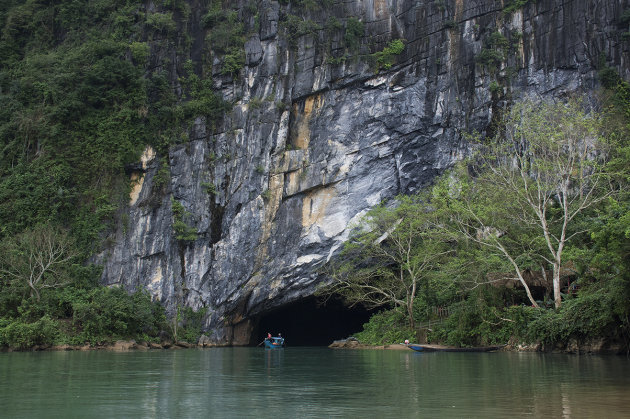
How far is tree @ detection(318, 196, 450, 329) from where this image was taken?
A: 27234 mm

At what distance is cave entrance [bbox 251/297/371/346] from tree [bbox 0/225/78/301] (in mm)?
11162

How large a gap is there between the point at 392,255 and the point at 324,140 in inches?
335

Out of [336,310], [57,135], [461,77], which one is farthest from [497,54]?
[57,135]

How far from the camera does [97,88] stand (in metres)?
35.1

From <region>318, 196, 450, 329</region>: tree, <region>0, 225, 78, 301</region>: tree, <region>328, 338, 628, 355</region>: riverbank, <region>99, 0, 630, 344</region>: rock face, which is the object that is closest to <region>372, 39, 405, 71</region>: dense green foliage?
<region>99, 0, 630, 344</region>: rock face

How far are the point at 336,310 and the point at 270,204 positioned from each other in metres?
9.29

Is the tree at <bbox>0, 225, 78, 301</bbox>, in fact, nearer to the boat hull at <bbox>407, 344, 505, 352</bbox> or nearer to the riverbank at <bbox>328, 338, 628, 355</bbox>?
the boat hull at <bbox>407, 344, 505, 352</bbox>

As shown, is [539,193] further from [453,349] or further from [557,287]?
[453,349]

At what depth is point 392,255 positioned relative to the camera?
93.4ft

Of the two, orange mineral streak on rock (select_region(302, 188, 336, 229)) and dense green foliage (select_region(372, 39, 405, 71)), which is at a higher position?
dense green foliage (select_region(372, 39, 405, 71))

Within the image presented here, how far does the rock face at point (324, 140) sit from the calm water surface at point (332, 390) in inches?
673

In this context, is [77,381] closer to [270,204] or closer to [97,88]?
[270,204]

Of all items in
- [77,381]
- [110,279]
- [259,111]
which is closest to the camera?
[77,381]

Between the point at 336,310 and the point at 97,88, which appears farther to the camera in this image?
the point at 336,310
